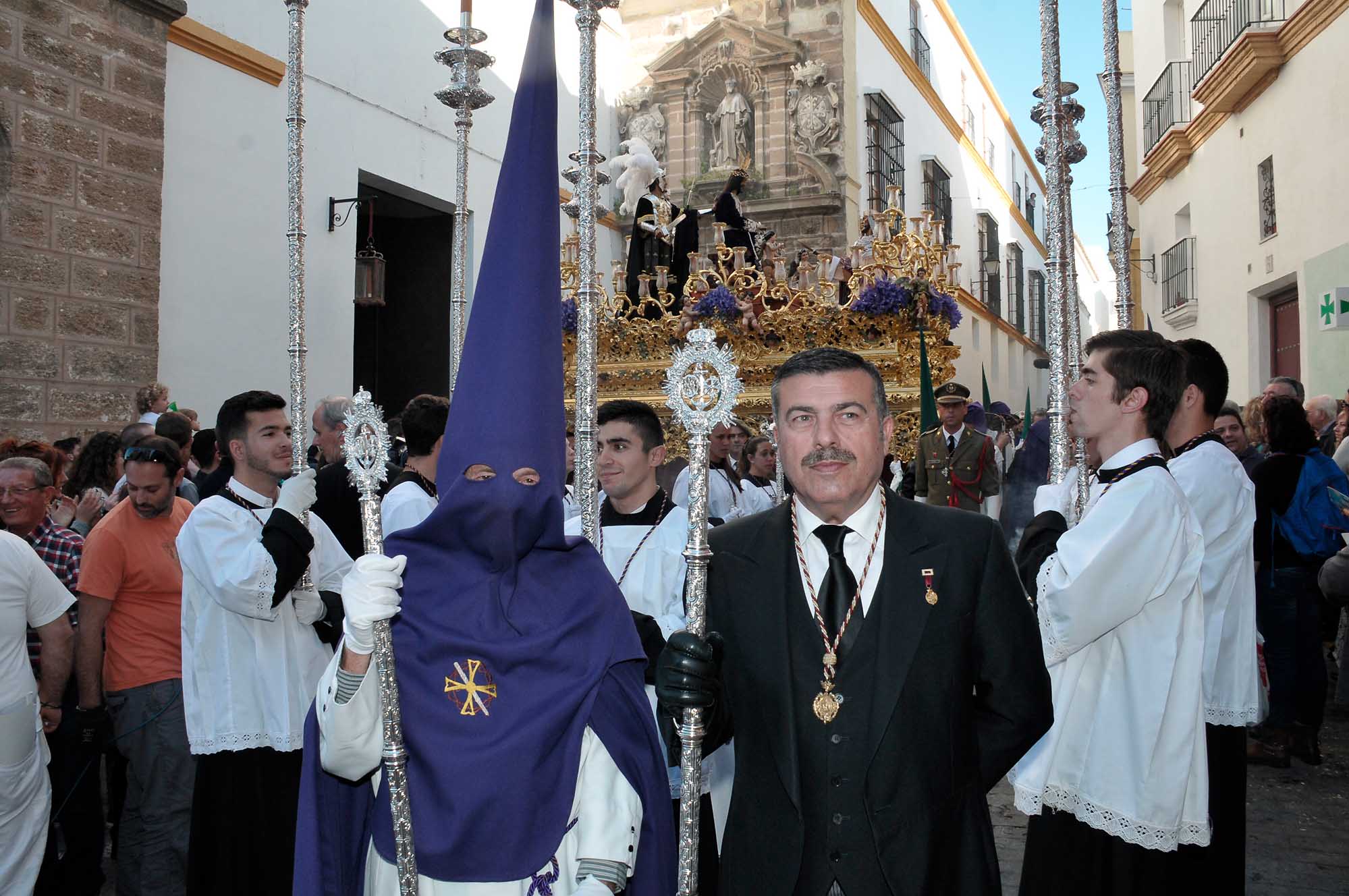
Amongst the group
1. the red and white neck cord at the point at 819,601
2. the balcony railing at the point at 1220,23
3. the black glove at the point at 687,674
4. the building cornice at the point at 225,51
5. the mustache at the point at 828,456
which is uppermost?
the balcony railing at the point at 1220,23

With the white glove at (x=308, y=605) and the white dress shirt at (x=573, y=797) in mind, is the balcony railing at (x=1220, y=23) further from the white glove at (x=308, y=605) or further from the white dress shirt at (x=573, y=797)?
the white dress shirt at (x=573, y=797)

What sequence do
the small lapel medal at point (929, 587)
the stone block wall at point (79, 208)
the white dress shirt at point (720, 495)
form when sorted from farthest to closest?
the stone block wall at point (79, 208)
the white dress shirt at point (720, 495)
the small lapel medal at point (929, 587)

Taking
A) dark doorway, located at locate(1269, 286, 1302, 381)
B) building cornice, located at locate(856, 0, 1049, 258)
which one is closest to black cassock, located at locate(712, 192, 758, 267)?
building cornice, located at locate(856, 0, 1049, 258)

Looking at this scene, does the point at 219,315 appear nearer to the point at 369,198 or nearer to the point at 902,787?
the point at 369,198

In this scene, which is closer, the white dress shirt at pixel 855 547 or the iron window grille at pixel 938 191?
the white dress shirt at pixel 855 547

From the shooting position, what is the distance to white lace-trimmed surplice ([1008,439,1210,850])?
Result: 2.54 meters

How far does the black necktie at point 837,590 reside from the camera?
2096mm

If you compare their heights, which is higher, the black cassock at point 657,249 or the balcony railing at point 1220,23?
the balcony railing at point 1220,23

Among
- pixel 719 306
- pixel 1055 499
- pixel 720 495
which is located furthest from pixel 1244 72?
pixel 1055 499

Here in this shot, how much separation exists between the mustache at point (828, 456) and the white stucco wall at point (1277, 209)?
9.45m

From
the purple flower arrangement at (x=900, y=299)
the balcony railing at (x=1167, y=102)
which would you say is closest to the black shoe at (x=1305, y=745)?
the purple flower arrangement at (x=900, y=299)

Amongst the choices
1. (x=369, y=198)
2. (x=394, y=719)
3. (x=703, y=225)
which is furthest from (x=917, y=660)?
(x=703, y=225)

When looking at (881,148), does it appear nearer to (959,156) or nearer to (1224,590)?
(959,156)

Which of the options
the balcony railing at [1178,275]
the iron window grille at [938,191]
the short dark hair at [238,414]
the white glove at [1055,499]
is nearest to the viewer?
the white glove at [1055,499]
